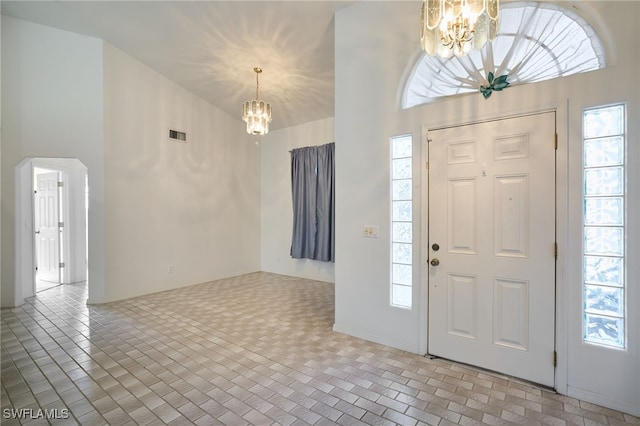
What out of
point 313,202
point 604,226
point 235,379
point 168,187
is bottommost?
point 235,379

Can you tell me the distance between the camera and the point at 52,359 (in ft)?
8.84

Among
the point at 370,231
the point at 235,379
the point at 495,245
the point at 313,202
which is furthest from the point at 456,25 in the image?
the point at 313,202

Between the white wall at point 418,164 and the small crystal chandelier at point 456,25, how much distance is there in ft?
2.74

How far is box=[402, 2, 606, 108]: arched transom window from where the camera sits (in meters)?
2.16

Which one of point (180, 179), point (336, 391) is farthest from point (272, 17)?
point (336, 391)

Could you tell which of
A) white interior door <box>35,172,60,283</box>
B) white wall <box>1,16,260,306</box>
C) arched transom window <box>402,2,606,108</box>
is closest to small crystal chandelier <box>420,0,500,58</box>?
arched transom window <box>402,2,606,108</box>

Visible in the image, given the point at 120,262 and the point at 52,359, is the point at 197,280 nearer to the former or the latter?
the point at 120,262

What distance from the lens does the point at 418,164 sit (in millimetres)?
2777

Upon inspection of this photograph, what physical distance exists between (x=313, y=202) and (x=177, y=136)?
2.64m

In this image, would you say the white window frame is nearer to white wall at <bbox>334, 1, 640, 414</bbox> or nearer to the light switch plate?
white wall at <bbox>334, 1, 640, 414</bbox>

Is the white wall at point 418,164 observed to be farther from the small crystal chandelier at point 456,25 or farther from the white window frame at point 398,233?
the small crystal chandelier at point 456,25

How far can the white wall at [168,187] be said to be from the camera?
4379 millimetres

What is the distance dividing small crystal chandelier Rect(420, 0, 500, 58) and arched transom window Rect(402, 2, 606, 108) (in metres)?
0.77

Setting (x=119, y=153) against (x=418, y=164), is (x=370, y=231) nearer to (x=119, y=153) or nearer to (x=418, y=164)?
(x=418, y=164)
